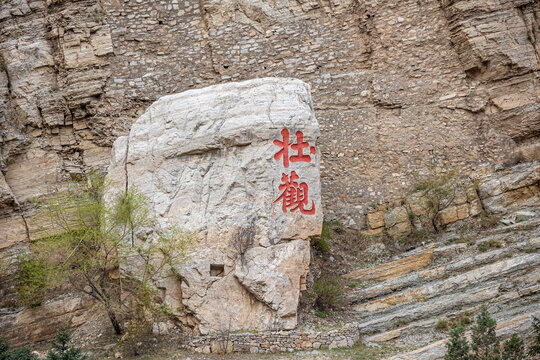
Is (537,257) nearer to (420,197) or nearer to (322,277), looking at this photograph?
(420,197)

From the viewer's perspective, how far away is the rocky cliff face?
1238cm

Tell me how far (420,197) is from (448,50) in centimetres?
346

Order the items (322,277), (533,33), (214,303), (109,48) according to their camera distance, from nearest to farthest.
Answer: (214,303)
(322,277)
(533,33)
(109,48)

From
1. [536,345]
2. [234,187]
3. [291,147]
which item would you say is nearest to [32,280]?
[234,187]

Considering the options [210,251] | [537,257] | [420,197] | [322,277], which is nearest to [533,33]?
[420,197]

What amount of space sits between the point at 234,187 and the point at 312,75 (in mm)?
4514

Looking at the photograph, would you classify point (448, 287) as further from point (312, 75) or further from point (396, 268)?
point (312, 75)

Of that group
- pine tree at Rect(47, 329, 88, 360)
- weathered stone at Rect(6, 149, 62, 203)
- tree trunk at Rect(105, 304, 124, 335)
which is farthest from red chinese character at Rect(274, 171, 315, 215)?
weathered stone at Rect(6, 149, 62, 203)

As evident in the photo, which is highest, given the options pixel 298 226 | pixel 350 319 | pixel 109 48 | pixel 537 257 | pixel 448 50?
pixel 109 48

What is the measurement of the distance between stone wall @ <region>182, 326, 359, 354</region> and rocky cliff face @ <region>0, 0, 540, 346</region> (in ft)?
11.6

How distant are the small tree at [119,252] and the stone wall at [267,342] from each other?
37.5 inches

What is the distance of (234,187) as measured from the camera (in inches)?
391

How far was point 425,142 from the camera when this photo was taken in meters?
12.5

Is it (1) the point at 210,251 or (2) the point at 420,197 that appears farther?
(2) the point at 420,197
